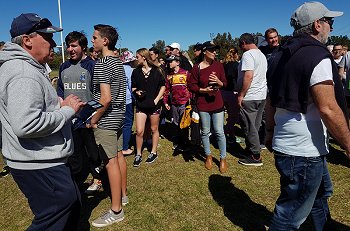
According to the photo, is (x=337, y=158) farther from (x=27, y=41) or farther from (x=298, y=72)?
(x=27, y=41)

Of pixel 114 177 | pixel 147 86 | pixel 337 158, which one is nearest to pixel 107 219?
pixel 114 177

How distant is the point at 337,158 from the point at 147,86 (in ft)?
11.8

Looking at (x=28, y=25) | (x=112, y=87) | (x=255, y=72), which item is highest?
(x=28, y=25)

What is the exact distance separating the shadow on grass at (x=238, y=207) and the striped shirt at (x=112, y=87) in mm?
1699

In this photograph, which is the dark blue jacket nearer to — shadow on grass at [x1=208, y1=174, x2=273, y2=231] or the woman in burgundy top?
shadow on grass at [x1=208, y1=174, x2=273, y2=231]

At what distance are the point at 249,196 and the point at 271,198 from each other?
0.28 meters

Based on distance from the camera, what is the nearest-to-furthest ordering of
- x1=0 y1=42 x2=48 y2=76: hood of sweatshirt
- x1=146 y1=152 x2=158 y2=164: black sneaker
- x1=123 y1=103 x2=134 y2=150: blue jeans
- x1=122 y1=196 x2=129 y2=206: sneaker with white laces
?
x1=0 y1=42 x2=48 y2=76: hood of sweatshirt
x1=122 y1=196 x2=129 y2=206: sneaker with white laces
x1=146 y1=152 x2=158 y2=164: black sneaker
x1=123 y1=103 x2=134 y2=150: blue jeans

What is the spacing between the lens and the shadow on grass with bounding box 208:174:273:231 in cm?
342

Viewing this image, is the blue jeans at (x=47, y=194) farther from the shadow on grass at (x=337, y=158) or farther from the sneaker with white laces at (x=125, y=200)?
the shadow on grass at (x=337, y=158)

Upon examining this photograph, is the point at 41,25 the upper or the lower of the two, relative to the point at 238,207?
upper

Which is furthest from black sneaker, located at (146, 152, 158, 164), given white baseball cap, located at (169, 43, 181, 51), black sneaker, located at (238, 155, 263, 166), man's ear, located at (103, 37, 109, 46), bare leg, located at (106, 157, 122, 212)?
white baseball cap, located at (169, 43, 181, 51)

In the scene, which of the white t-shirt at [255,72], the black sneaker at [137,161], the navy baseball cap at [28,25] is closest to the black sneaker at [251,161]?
the white t-shirt at [255,72]

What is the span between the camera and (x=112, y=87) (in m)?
3.31

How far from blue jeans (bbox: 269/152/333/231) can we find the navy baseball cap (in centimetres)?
200
